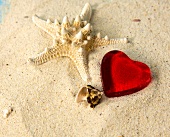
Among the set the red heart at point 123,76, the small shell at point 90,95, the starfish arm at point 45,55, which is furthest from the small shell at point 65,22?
the small shell at point 90,95

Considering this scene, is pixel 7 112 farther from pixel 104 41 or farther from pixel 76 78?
pixel 104 41

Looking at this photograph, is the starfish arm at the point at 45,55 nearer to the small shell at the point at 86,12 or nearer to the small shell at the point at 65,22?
the small shell at the point at 65,22

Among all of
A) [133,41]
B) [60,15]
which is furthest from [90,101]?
[60,15]

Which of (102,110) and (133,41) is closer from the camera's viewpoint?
(102,110)

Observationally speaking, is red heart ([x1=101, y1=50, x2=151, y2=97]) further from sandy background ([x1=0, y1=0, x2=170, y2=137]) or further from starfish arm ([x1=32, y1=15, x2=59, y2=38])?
starfish arm ([x1=32, y1=15, x2=59, y2=38])

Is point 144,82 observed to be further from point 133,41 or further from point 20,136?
point 20,136
